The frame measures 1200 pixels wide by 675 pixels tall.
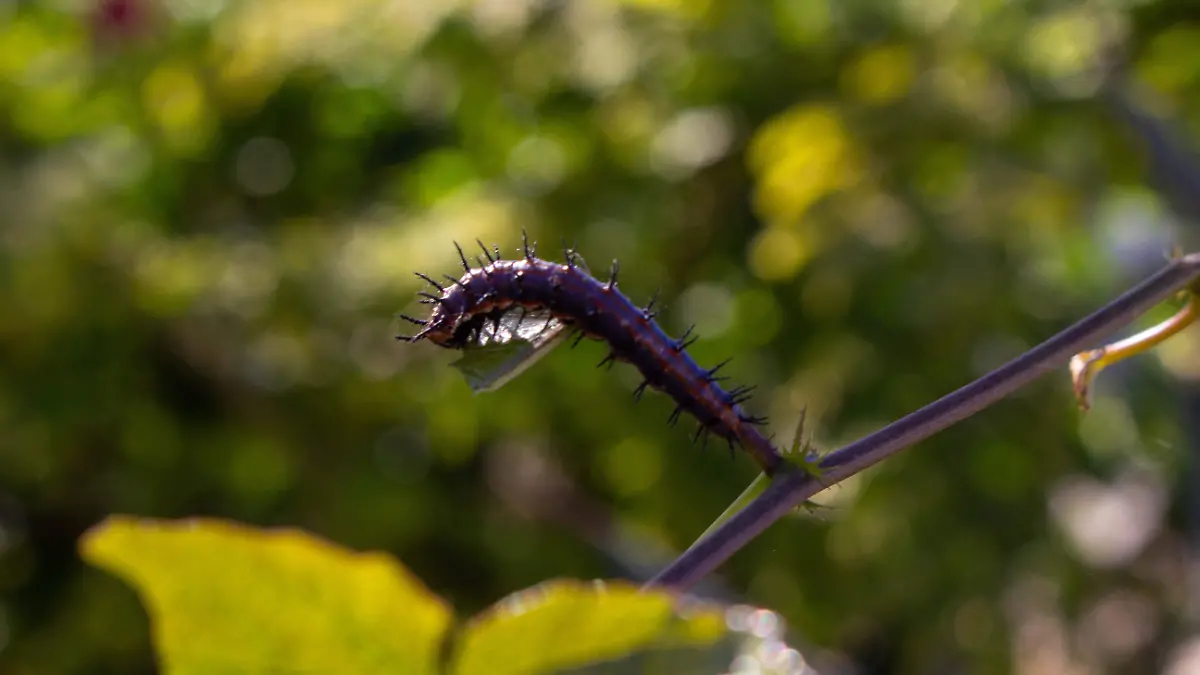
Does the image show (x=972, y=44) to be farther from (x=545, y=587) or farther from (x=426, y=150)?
(x=545, y=587)

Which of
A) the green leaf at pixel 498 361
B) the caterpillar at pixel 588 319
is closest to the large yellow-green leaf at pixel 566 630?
the green leaf at pixel 498 361

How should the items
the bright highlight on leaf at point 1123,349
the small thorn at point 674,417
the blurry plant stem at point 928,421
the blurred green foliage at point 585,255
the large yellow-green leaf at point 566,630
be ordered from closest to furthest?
the large yellow-green leaf at point 566,630
the blurry plant stem at point 928,421
the bright highlight on leaf at point 1123,349
the small thorn at point 674,417
the blurred green foliage at point 585,255

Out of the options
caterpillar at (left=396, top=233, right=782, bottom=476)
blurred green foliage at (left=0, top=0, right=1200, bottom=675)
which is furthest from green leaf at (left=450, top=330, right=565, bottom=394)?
blurred green foliage at (left=0, top=0, right=1200, bottom=675)

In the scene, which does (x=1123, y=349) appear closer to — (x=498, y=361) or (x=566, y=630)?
(x=498, y=361)

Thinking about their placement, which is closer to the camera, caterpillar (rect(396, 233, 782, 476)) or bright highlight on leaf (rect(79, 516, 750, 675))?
bright highlight on leaf (rect(79, 516, 750, 675))

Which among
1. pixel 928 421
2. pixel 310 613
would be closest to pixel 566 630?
pixel 310 613

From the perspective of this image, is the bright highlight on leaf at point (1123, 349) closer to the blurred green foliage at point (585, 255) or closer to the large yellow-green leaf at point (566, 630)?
the large yellow-green leaf at point (566, 630)

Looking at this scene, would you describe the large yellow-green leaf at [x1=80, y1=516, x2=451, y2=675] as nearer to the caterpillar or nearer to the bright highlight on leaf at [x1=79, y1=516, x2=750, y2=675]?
the bright highlight on leaf at [x1=79, y1=516, x2=750, y2=675]
